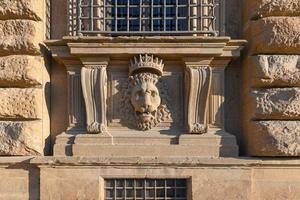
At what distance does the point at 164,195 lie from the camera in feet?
17.8

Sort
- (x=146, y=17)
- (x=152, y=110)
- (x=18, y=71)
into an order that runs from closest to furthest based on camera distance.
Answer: (x=18, y=71) → (x=152, y=110) → (x=146, y=17)

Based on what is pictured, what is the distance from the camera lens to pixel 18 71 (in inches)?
207

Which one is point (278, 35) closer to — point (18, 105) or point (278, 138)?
point (278, 138)

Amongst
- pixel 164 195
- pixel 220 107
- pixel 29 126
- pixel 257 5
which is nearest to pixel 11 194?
pixel 29 126

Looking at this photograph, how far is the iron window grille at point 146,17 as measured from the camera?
5461 mm

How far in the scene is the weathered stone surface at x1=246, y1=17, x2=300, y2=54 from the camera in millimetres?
5211

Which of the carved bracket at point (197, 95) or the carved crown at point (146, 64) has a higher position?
the carved crown at point (146, 64)

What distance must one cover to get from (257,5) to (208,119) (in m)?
1.44

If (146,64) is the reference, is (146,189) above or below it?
below

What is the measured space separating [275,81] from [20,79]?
290 centimetres

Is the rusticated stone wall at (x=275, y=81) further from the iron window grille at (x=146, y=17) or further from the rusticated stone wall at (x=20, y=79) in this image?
the rusticated stone wall at (x=20, y=79)

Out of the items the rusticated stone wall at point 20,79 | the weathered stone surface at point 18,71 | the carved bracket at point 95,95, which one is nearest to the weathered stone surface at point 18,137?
the rusticated stone wall at point 20,79

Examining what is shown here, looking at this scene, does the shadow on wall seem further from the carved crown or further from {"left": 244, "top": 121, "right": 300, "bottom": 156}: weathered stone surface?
{"left": 244, "top": 121, "right": 300, "bottom": 156}: weathered stone surface

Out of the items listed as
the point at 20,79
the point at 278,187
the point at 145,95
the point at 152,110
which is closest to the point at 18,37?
the point at 20,79
